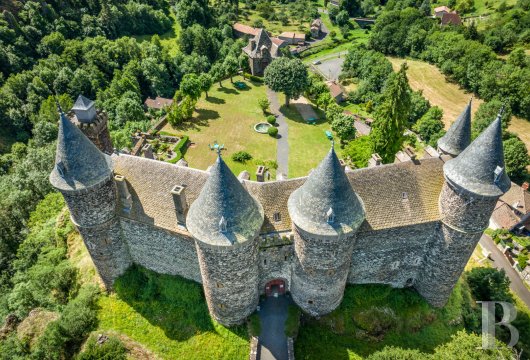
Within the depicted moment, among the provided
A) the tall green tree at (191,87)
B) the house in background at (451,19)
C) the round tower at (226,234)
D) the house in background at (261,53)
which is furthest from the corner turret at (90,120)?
the house in background at (451,19)

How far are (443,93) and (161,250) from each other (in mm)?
89909

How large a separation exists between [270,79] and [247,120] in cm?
1073

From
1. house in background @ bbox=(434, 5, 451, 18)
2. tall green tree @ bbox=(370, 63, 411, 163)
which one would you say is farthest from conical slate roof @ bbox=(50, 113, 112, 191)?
house in background @ bbox=(434, 5, 451, 18)

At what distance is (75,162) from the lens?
2889 centimetres

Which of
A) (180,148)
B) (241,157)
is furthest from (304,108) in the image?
(180,148)

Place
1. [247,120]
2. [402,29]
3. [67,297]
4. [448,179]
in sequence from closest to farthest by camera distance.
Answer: [448,179] < [67,297] < [247,120] < [402,29]

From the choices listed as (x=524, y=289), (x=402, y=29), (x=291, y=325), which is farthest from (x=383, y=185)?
(x=402, y=29)

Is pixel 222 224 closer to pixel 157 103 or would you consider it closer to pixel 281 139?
pixel 281 139

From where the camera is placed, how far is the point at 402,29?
11575cm

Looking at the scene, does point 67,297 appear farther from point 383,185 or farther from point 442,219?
point 442,219

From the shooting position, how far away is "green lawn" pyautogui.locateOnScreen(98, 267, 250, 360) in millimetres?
33000

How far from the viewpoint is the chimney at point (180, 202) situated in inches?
1174

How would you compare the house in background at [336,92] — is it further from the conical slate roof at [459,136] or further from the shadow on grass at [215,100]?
the conical slate roof at [459,136]

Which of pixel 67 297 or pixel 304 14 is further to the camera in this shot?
pixel 304 14
